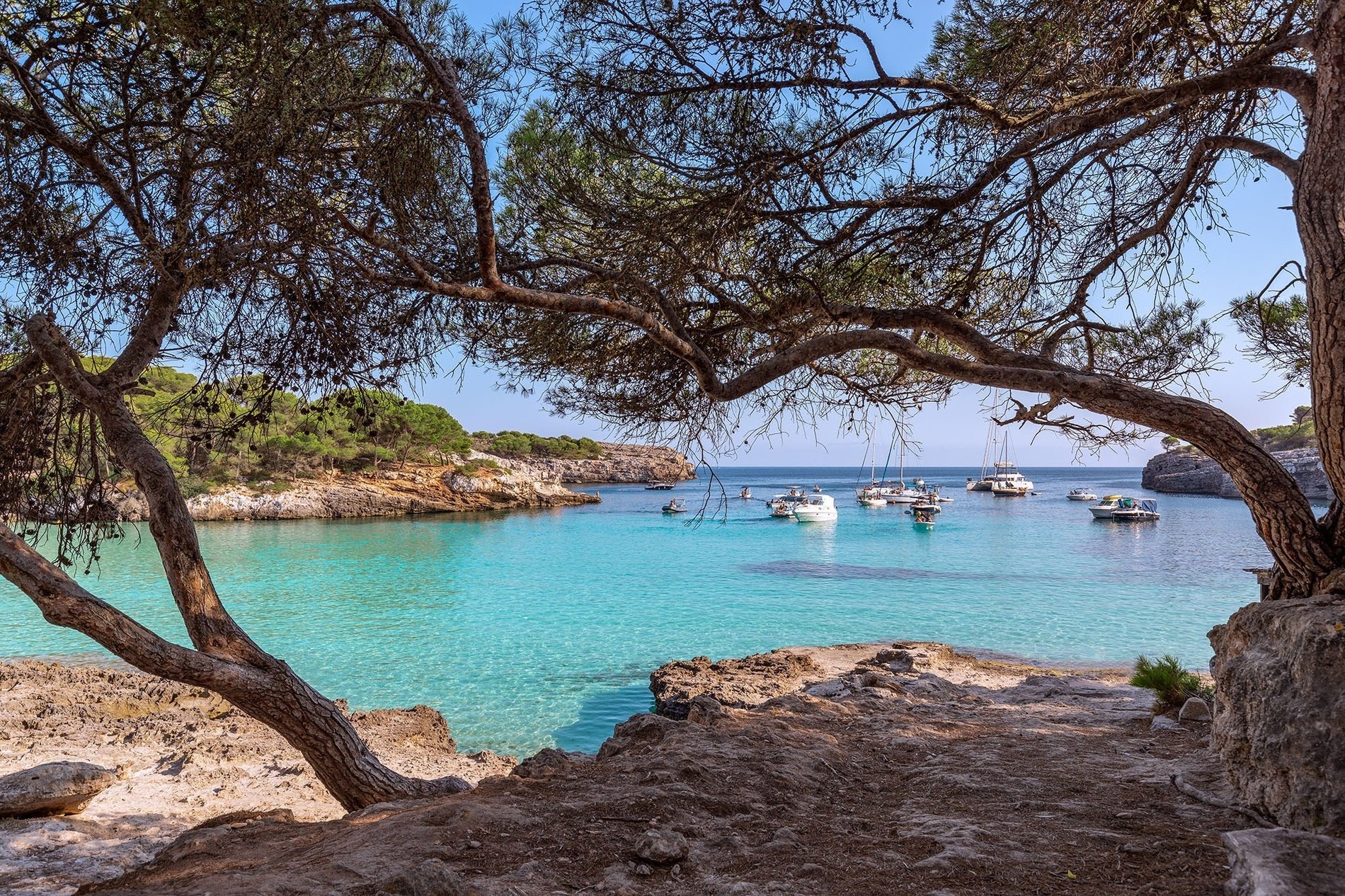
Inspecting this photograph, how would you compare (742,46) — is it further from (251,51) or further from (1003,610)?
(1003,610)

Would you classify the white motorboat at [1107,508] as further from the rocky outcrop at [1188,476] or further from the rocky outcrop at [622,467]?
the rocky outcrop at [622,467]

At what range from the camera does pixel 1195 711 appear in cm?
515

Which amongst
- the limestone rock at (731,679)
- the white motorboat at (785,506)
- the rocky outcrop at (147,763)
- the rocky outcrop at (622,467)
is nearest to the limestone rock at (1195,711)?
the limestone rock at (731,679)

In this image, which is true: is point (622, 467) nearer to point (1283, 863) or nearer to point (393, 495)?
point (393, 495)

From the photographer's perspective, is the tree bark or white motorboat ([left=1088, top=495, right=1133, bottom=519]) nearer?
the tree bark

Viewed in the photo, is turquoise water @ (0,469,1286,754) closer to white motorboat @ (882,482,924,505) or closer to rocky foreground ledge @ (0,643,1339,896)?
rocky foreground ledge @ (0,643,1339,896)

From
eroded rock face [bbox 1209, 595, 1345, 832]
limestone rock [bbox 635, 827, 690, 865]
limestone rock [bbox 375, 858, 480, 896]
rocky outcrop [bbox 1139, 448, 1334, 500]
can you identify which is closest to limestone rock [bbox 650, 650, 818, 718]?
limestone rock [bbox 635, 827, 690, 865]

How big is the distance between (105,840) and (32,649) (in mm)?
9644

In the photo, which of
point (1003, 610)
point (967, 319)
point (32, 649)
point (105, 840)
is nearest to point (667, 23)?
point (967, 319)

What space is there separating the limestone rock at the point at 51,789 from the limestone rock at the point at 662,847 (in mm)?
5346

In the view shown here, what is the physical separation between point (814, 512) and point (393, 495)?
23036 mm

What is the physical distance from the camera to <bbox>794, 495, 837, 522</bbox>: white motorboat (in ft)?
126

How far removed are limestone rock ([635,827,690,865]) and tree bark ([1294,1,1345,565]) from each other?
274cm

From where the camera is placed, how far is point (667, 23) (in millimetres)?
4039
